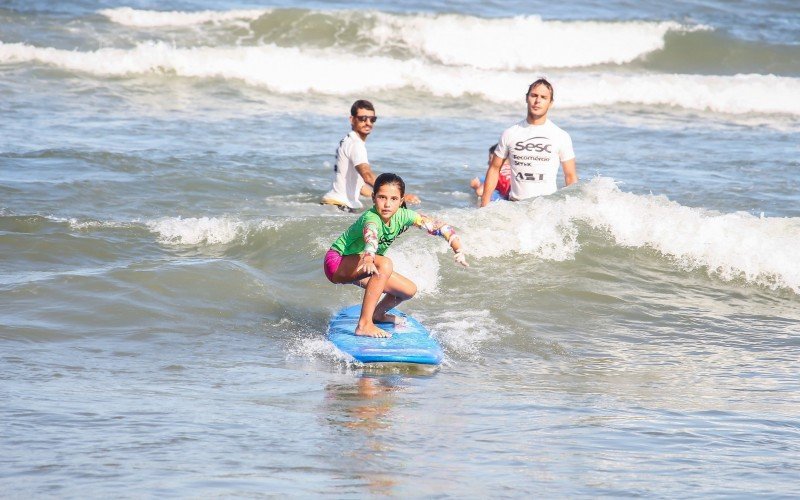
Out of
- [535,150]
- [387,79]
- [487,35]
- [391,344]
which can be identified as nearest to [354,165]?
[535,150]

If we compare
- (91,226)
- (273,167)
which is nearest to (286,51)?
(273,167)

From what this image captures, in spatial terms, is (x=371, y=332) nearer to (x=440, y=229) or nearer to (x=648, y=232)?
(x=440, y=229)

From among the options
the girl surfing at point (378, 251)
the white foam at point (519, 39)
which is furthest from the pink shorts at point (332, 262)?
the white foam at point (519, 39)

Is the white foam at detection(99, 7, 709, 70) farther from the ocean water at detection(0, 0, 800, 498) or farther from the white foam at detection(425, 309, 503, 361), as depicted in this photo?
the white foam at detection(425, 309, 503, 361)

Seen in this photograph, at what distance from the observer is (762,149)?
1627cm

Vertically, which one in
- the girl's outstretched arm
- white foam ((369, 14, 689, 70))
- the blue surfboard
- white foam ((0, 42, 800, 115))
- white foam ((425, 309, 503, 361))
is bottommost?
white foam ((425, 309, 503, 361))

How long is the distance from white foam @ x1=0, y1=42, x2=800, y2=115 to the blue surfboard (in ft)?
Result: 40.1

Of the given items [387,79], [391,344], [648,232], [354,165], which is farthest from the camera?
[387,79]

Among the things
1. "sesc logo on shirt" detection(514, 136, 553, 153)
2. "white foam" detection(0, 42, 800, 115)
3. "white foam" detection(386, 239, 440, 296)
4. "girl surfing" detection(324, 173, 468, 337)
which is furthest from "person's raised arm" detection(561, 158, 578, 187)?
"white foam" detection(0, 42, 800, 115)

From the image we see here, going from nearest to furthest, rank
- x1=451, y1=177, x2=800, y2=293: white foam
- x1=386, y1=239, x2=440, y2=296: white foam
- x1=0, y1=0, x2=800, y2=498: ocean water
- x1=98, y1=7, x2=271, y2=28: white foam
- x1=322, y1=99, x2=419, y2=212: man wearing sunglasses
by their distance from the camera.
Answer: x1=0, y1=0, x2=800, y2=498: ocean water < x1=386, y1=239, x2=440, y2=296: white foam < x1=451, y1=177, x2=800, y2=293: white foam < x1=322, y1=99, x2=419, y2=212: man wearing sunglasses < x1=98, y1=7, x2=271, y2=28: white foam

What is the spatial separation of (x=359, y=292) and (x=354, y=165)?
2.14 metres

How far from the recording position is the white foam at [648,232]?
10344 millimetres

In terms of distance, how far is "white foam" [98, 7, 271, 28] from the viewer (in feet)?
76.2

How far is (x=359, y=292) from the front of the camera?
930cm
